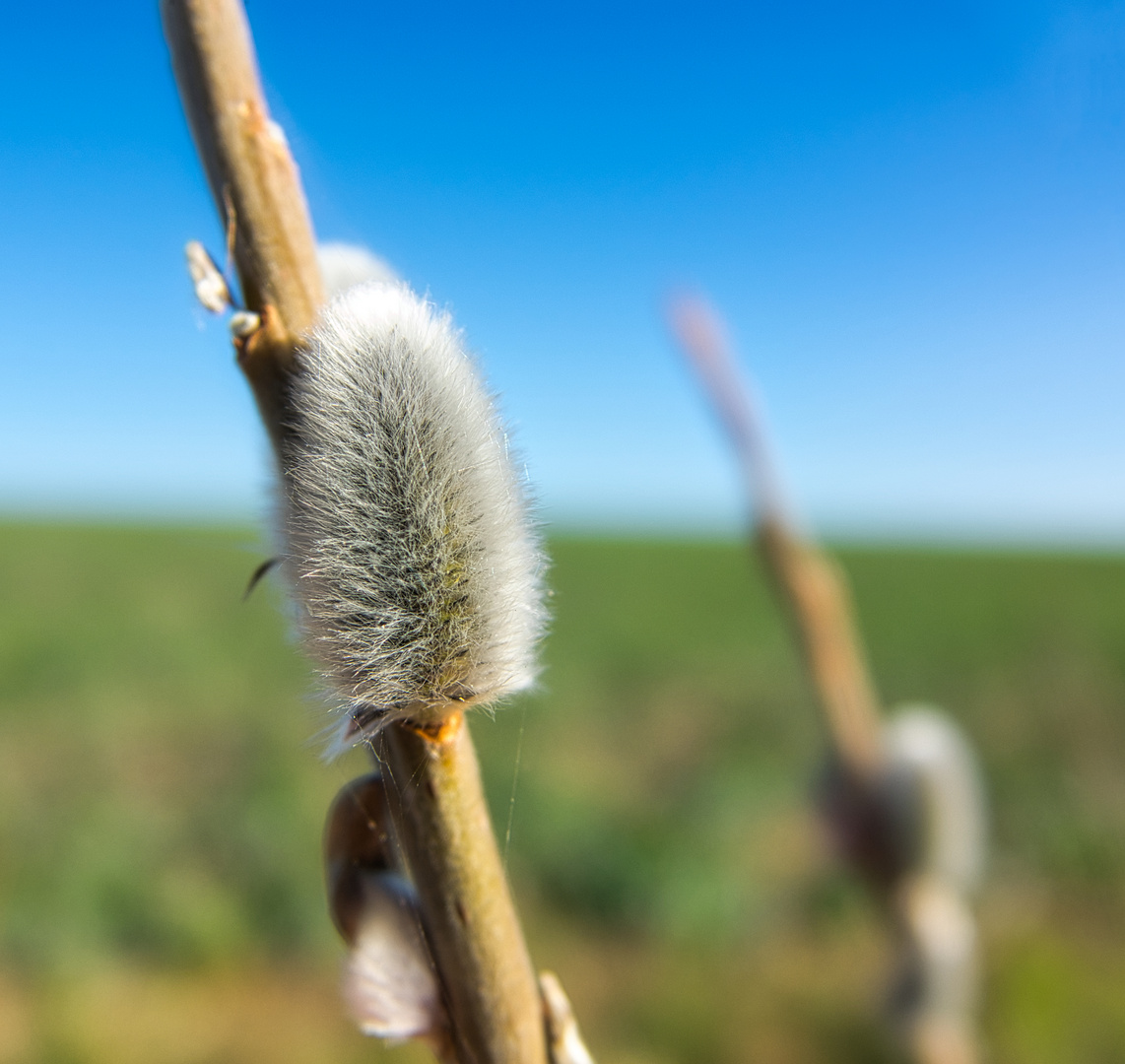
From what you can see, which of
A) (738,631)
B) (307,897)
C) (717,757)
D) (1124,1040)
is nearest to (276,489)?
(1124,1040)

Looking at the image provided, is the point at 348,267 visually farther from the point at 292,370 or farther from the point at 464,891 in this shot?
the point at 464,891

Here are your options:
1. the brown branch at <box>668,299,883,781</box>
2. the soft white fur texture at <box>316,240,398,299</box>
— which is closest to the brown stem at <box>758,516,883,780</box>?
the brown branch at <box>668,299,883,781</box>

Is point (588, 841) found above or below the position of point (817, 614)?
below

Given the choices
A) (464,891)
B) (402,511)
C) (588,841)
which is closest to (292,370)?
(402,511)

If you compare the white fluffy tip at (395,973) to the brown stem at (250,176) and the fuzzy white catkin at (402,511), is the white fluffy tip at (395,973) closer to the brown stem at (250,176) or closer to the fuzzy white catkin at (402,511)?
the fuzzy white catkin at (402,511)

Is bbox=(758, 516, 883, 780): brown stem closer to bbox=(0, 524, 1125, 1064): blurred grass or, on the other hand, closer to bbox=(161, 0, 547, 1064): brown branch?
bbox=(0, 524, 1125, 1064): blurred grass

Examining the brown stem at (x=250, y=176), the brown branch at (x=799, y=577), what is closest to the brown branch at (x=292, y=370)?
the brown stem at (x=250, y=176)
